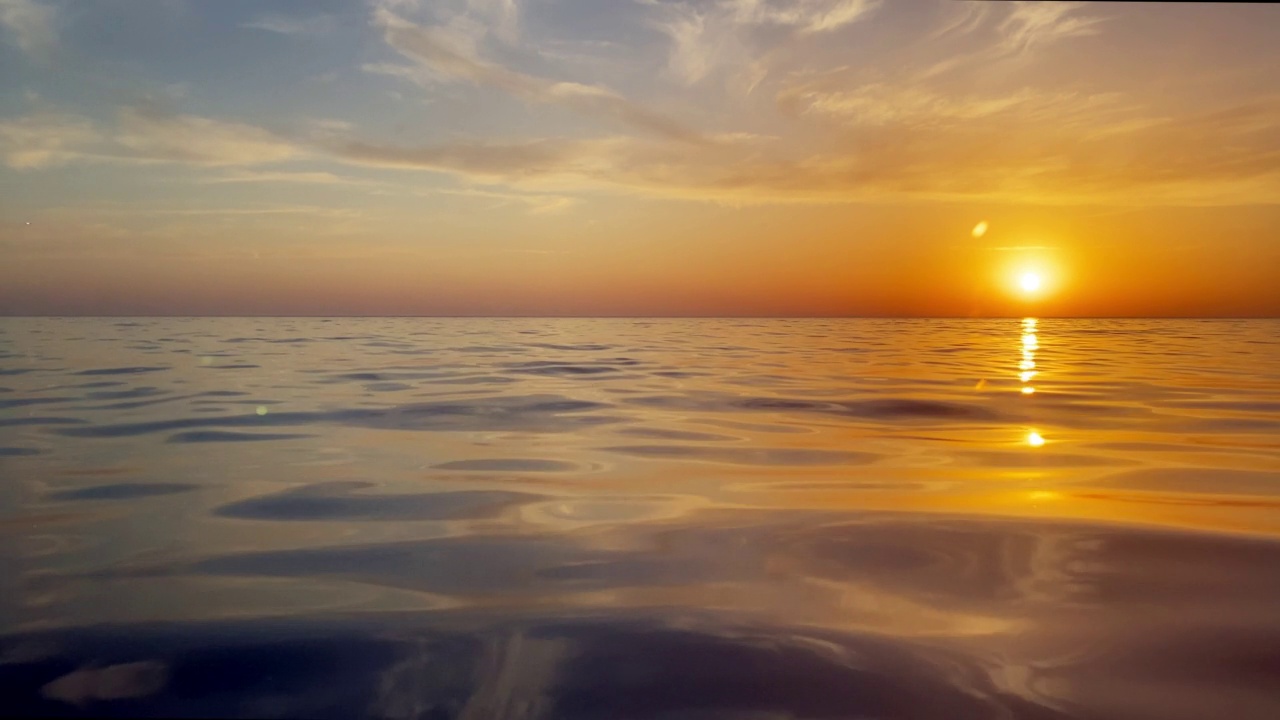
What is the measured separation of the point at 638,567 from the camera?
3.49 metres

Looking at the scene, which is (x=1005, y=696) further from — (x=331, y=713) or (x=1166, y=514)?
(x=1166, y=514)

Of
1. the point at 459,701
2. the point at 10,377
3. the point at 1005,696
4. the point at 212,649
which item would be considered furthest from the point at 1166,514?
the point at 10,377

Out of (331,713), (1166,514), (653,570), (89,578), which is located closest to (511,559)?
(653,570)

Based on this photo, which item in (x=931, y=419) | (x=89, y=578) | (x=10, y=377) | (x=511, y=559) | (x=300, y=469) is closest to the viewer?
(x=89, y=578)

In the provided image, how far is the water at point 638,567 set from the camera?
7.57 ft

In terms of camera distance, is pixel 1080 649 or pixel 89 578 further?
pixel 89 578

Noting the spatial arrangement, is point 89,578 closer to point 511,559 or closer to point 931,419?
point 511,559

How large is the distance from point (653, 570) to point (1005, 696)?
154 centimetres

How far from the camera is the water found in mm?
2307

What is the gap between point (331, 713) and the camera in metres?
2.15

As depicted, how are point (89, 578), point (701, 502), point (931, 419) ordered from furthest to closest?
point (931, 419)
point (701, 502)
point (89, 578)

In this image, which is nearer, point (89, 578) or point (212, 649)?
point (212, 649)

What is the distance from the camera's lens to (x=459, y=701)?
7.30 feet

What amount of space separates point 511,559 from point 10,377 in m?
13.1
